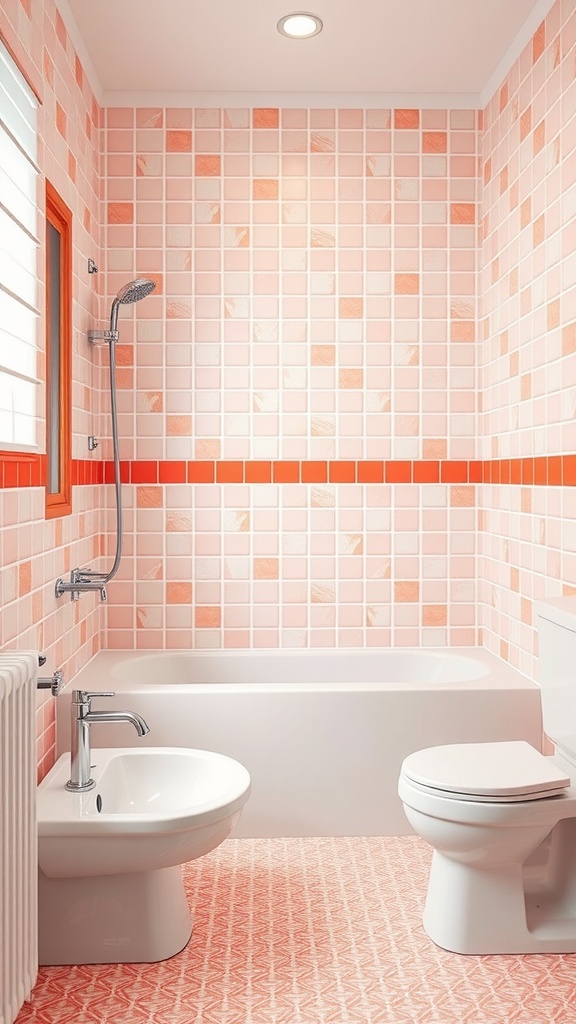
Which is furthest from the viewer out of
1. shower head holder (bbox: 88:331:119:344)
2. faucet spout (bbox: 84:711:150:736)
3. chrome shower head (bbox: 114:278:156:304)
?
shower head holder (bbox: 88:331:119:344)

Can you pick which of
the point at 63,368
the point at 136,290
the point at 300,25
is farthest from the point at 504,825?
the point at 300,25

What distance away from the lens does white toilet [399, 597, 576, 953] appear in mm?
2121

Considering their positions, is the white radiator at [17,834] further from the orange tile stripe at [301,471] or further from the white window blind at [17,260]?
the orange tile stripe at [301,471]

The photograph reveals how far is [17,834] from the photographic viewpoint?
1.82 meters

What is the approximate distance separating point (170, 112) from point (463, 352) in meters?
1.43

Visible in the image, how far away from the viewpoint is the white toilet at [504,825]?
2121 mm

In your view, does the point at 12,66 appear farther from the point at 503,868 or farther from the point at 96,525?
the point at 503,868

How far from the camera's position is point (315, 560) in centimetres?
351

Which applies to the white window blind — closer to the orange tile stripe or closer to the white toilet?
the orange tile stripe

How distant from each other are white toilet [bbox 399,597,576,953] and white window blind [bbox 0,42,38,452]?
130cm

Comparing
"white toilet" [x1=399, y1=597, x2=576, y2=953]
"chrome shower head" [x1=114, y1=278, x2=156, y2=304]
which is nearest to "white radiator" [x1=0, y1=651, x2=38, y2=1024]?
"white toilet" [x1=399, y1=597, x2=576, y2=953]

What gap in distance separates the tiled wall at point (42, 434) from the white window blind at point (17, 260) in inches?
2.5

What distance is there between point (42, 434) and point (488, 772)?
1429 millimetres

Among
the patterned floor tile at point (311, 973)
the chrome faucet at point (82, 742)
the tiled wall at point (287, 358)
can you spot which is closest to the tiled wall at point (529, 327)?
the tiled wall at point (287, 358)
